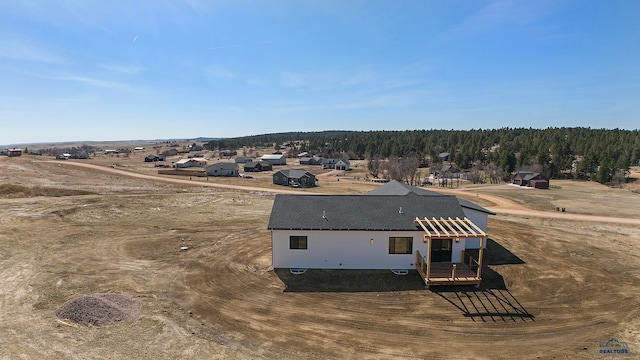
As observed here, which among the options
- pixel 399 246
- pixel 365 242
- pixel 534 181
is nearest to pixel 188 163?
pixel 534 181

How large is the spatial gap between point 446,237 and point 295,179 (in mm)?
55640

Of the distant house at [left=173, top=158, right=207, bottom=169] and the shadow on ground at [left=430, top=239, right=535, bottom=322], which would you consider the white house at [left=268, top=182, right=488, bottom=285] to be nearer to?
the shadow on ground at [left=430, top=239, right=535, bottom=322]

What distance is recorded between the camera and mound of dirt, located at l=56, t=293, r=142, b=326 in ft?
54.6

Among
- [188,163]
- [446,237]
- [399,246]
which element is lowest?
[188,163]

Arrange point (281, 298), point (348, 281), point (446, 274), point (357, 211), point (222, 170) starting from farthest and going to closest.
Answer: point (222, 170), point (357, 211), point (348, 281), point (446, 274), point (281, 298)

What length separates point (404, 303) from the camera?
18953 millimetres

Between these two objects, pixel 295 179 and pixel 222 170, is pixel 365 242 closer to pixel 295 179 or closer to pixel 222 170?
pixel 295 179

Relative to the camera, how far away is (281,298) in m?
19.4

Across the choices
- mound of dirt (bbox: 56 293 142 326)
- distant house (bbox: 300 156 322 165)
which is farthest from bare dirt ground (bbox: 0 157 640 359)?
distant house (bbox: 300 156 322 165)

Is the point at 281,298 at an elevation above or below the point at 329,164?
above

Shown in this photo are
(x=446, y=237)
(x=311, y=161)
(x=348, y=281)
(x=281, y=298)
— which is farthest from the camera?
(x=311, y=161)

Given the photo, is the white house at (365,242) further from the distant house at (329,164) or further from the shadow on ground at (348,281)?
the distant house at (329,164)

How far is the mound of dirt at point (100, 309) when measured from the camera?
1666 cm
